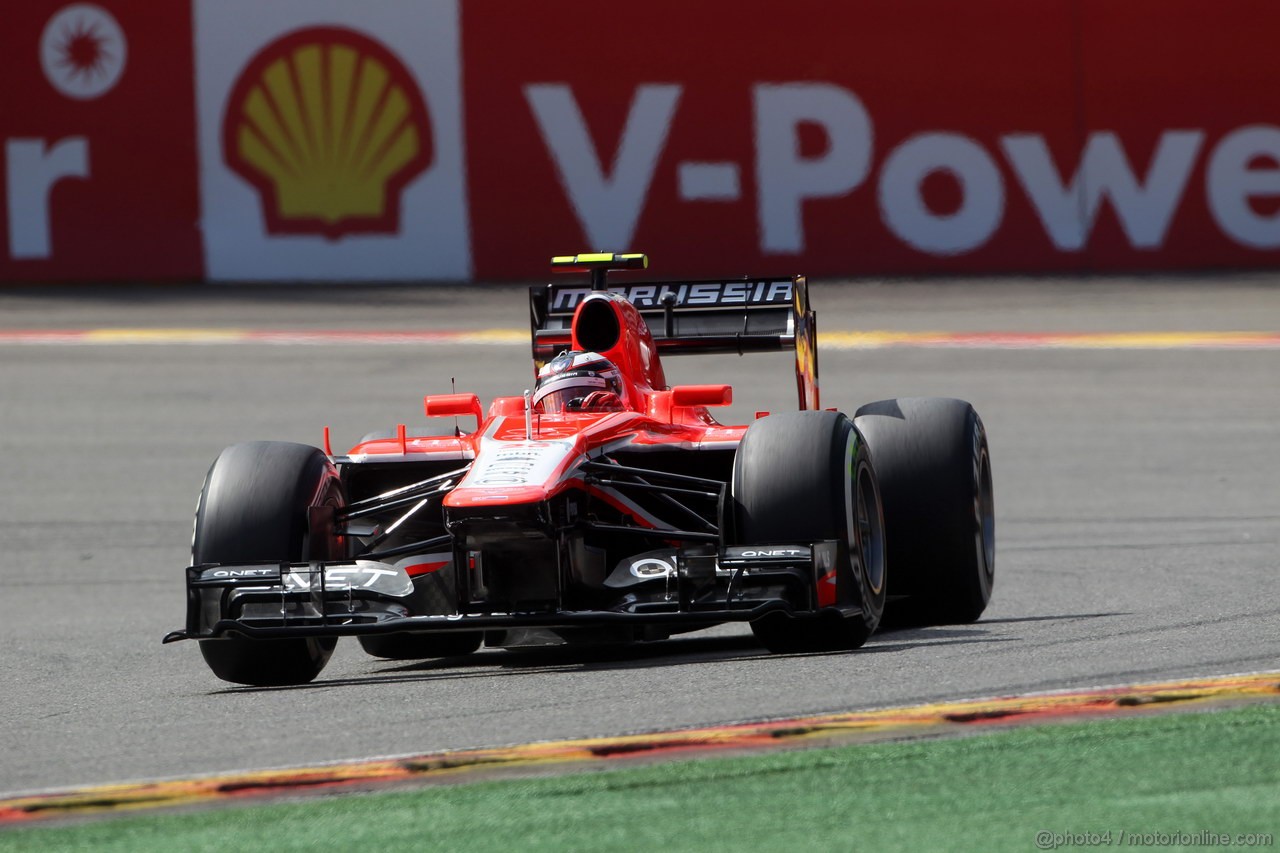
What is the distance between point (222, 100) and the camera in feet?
72.0

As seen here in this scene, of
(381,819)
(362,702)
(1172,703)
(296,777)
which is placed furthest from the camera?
(362,702)

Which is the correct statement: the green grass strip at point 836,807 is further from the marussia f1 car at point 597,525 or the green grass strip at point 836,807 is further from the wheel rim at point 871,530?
the wheel rim at point 871,530

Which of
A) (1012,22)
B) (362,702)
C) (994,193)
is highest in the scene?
(1012,22)

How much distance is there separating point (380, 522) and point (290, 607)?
4.08 ft

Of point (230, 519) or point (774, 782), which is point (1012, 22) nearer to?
point (230, 519)

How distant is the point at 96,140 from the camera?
71.5 ft

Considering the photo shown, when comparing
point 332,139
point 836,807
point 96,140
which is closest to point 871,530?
point 836,807

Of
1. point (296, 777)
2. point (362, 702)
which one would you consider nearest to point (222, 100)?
point (362, 702)

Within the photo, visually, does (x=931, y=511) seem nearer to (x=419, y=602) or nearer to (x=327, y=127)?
(x=419, y=602)

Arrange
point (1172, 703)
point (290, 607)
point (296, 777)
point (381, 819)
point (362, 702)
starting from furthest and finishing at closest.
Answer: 1. point (290, 607)
2. point (362, 702)
3. point (1172, 703)
4. point (296, 777)
5. point (381, 819)

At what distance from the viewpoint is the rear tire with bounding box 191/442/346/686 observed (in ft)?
→ 25.5

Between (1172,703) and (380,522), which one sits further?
(380,522)

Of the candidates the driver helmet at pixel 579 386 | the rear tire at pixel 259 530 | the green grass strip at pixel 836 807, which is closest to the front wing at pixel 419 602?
the rear tire at pixel 259 530

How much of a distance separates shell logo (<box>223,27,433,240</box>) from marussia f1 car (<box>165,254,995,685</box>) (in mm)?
13092
